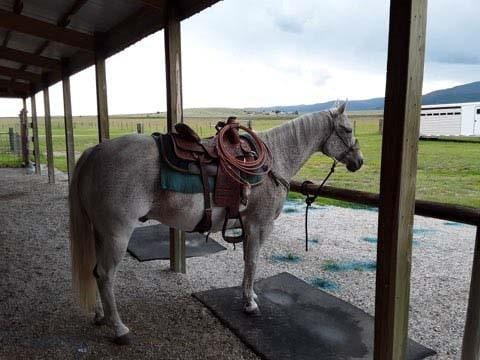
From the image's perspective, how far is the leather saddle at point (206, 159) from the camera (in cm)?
226

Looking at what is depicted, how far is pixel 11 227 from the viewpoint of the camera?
504cm

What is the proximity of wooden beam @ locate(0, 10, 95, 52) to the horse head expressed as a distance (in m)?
3.36

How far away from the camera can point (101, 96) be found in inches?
182

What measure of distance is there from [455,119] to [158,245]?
7.67 metres

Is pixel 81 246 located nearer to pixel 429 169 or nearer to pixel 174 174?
pixel 174 174

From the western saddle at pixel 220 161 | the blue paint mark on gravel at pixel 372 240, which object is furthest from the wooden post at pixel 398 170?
the blue paint mark on gravel at pixel 372 240

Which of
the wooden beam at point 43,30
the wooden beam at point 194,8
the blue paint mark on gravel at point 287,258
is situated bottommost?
the blue paint mark on gravel at point 287,258

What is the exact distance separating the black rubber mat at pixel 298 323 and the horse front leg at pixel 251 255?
0.24 ft

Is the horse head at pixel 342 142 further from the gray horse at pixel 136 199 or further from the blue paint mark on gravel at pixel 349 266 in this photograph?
the blue paint mark on gravel at pixel 349 266

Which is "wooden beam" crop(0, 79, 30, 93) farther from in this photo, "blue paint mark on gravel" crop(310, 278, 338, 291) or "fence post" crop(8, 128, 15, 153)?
"blue paint mark on gravel" crop(310, 278, 338, 291)

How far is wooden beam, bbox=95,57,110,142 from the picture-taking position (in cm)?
452

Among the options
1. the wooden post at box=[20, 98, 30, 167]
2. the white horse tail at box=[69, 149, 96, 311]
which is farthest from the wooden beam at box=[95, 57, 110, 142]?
the wooden post at box=[20, 98, 30, 167]

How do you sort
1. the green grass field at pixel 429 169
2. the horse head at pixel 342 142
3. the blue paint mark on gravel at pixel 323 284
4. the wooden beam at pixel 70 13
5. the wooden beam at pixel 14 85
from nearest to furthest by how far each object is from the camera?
the horse head at pixel 342 142, the blue paint mark on gravel at pixel 323 284, the wooden beam at pixel 70 13, the green grass field at pixel 429 169, the wooden beam at pixel 14 85

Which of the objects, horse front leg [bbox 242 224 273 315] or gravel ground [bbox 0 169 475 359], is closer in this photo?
gravel ground [bbox 0 169 475 359]
